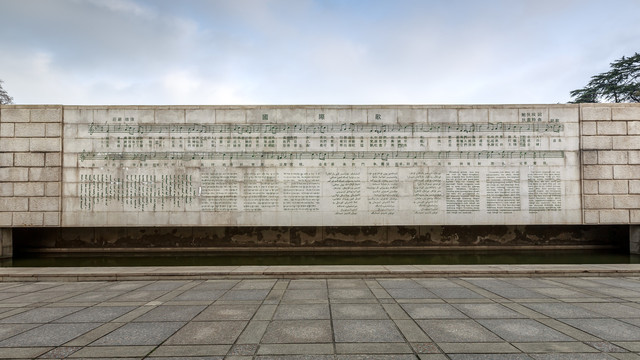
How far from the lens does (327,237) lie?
14664mm

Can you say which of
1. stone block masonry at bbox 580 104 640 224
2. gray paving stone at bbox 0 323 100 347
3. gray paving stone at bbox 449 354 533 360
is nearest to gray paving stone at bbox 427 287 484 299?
gray paving stone at bbox 449 354 533 360

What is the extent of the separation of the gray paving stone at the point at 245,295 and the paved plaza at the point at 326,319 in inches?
0.9

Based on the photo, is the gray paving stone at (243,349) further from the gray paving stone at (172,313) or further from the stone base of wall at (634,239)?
the stone base of wall at (634,239)

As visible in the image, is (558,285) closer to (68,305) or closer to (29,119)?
(68,305)

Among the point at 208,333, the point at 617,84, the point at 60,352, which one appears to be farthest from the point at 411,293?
the point at 617,84

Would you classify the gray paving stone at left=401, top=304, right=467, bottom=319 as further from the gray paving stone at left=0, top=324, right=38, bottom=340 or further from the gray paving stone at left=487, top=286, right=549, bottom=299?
the gray paving stone at left=0, top=324, right=38, bottom=340

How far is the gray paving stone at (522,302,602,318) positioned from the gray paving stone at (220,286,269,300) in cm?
538

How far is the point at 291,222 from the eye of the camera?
43.4 ft

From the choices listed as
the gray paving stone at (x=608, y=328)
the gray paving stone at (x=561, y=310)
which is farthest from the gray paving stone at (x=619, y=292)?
the gray paving stone at (x=608, y=328)

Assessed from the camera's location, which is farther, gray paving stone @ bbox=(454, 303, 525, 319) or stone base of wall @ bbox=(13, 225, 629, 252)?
stone base of wall @ bbox=(13, 225, 629, 252)

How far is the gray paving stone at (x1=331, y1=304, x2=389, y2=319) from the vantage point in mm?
5469

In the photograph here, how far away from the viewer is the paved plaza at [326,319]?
4.18m

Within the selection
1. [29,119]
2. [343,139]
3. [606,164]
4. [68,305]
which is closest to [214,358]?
[68,305]

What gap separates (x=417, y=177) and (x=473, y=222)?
3031 millimetres
